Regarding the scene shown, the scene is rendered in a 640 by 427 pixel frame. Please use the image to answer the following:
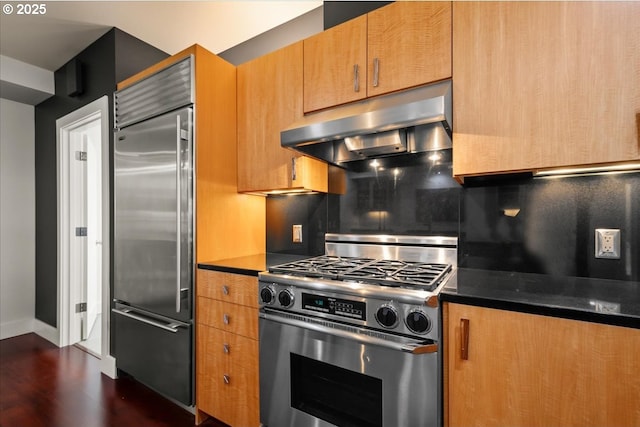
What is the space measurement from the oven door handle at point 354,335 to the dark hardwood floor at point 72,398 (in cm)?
96

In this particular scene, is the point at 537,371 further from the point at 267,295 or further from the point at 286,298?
the point at 267,295

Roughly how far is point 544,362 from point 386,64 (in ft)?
4.59

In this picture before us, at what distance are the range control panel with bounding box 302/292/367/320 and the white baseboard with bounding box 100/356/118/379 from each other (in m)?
1.93

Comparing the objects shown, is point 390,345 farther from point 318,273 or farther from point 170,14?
point 170,14

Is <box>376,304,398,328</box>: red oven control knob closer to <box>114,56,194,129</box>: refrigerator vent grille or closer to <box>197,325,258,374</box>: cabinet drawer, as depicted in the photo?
<box>197,325,258,374</box>: cabinet drawer

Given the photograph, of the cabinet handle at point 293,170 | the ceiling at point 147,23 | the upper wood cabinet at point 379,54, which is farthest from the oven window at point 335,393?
the ceiling at point 147,23

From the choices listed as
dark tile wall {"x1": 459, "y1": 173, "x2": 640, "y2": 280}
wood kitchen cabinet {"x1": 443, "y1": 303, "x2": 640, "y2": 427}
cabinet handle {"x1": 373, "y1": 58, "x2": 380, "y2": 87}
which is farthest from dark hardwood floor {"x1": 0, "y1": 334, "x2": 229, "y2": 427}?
cabinet handle {"x1": 373, "y1": 58, "x2": 380, "y2": 87}

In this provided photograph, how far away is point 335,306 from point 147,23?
97.2 inches

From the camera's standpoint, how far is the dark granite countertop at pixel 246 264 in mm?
1603

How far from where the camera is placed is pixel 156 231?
6.29ft

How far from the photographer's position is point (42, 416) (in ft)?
6.11

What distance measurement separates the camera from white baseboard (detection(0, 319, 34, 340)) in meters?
3.04

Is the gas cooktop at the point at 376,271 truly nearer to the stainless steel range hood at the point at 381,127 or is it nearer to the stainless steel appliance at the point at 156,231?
the stainless steel range hood at the point at 381,127

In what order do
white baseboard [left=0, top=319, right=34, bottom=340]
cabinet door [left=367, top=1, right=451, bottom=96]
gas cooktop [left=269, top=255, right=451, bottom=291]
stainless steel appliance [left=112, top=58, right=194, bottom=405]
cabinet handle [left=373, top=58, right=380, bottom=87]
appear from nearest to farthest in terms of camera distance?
gas cooktop [left=269, top=255, right=451, bottom=291], cabinet door [left=367, top=1, right=451, bottom=96], cabinet handle [left=373, top=58, right=380, bottom=87], stainless steel appliance [left=112, top=58, right=194, bottom=405], white baseboard [left=0, top=319, right=34, bottom=340]
